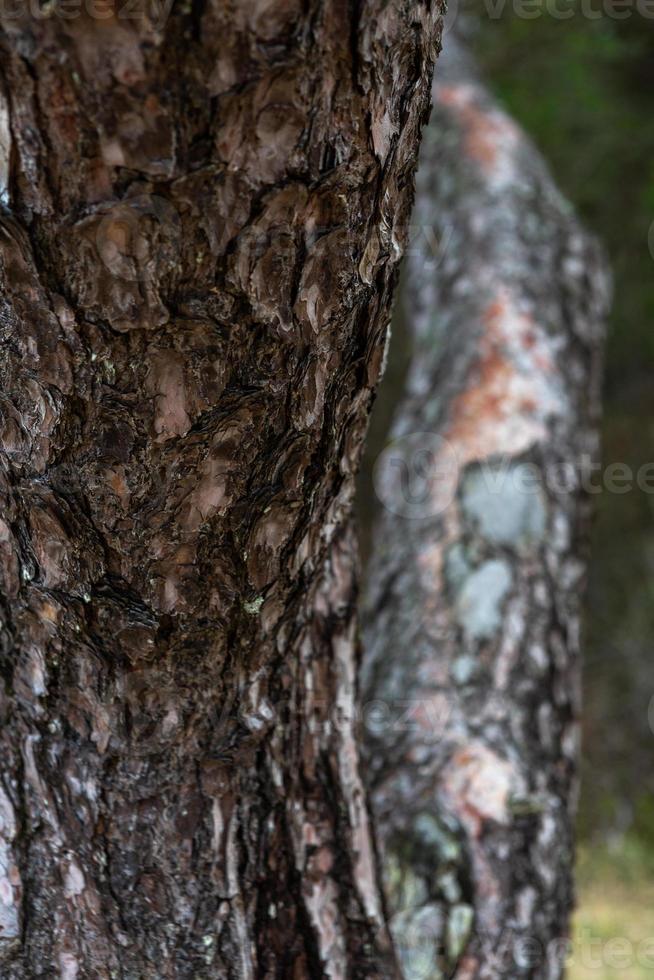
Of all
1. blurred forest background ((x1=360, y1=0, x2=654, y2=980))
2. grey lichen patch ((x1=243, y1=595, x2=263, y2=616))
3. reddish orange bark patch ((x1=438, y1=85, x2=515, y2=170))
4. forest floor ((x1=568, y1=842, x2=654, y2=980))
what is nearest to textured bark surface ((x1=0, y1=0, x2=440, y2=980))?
grey lichen patch ((x1=243, y1=595, x2=263, y2=616))

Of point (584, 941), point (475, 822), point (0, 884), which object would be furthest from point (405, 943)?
point (584, 941)

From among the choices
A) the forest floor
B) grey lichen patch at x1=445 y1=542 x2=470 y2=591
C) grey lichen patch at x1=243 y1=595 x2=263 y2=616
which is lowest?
the forest floor

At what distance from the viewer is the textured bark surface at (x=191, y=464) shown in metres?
0.39

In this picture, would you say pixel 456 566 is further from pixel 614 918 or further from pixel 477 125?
pixel 614 918

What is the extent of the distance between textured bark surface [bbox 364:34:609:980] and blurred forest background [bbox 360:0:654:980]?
1432 millimetres

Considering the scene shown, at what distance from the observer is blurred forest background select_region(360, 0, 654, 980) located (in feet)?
9.77

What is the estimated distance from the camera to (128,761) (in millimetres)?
562

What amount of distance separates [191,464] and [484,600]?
0.69m

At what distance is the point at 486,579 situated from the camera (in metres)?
1.12

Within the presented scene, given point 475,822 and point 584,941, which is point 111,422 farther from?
point 584,941

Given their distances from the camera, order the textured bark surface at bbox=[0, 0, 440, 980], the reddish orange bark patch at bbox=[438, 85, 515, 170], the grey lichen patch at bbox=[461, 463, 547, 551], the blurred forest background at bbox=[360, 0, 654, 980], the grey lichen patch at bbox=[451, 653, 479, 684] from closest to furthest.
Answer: the textured bark surface at bbox=[0, 0, 440, 980] < the grey lichen patch at bbox=[451, 653, 479, 684] < the grey lichen patch at bbox=[461, 463, 547, 551] < the reddish orange bark patch at bbox=[438, 85, 515, 170] < the blurred forest background at bbox=[360, 0, 654, 980]

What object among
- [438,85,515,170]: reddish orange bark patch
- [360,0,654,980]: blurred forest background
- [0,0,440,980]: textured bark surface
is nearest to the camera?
[0,0,440,980]: textured bark surface

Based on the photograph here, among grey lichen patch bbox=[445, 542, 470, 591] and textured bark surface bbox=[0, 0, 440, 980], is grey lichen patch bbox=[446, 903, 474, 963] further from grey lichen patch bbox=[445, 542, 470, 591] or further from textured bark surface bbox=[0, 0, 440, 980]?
grey lichen patch bbox=[445, 542, 470, 591]

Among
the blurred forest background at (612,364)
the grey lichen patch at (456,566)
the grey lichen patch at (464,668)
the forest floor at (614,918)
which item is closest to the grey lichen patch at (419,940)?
the grey lichen patch at (464,668)
